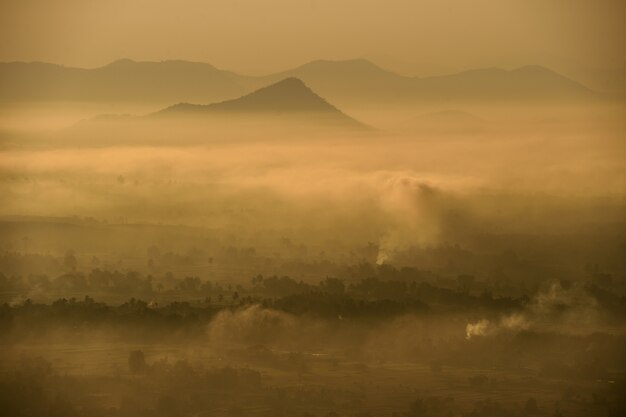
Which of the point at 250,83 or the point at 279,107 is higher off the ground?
the point at 250,83

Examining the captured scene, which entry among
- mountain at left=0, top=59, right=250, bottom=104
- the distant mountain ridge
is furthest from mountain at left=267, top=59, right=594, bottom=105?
mountain at left=0, top=59, right=250, bottom=104

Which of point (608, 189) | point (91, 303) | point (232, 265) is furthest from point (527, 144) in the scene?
point (91, 303)

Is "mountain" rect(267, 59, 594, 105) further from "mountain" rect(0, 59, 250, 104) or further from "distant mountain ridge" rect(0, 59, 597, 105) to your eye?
"mountain" rect(0, 59, 250, 104)

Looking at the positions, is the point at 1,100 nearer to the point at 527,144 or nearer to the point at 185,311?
the point at 185,311

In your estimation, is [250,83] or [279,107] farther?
[250,83]

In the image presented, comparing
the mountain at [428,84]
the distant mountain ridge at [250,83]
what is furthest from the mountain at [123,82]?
the mountain at [428,84]

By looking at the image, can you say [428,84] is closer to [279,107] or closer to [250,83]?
[279,107]

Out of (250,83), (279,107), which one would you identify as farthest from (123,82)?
(279,107)
